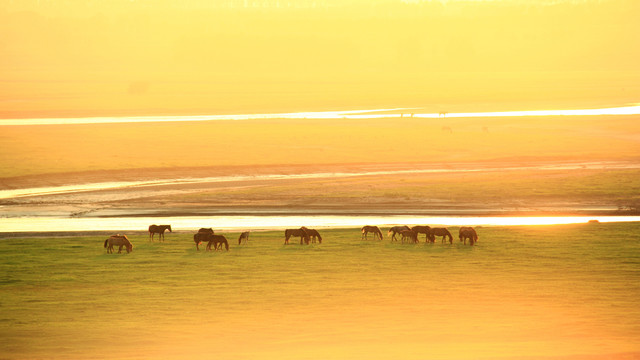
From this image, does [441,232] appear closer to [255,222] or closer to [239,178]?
[255,222]

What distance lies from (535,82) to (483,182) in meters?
117

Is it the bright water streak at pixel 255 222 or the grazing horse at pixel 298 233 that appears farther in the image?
the bright water streak at pixel 255 222

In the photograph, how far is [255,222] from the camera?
43.0 metres

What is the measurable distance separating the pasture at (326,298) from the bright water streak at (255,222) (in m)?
3.67

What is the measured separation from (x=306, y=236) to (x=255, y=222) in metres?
7.86

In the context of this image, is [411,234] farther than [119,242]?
Yes

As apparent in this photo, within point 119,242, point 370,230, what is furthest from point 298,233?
point 119,242

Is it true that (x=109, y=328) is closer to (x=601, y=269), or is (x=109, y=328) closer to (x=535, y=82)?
(x=601, y=269)

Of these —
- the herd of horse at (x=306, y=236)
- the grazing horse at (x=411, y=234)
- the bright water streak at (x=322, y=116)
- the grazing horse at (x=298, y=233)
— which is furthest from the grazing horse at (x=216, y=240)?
the bright water streak at (x=322, y=116)

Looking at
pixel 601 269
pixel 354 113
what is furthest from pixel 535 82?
pixel 601 269

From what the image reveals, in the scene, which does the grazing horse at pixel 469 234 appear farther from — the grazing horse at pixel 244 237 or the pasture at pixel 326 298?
the grazing horse at pixel 244 237

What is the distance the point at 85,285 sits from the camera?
29.3 meters

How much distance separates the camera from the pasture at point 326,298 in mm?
22609

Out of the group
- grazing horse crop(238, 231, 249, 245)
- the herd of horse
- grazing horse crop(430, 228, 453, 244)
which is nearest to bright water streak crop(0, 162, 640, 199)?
the herd of horse
